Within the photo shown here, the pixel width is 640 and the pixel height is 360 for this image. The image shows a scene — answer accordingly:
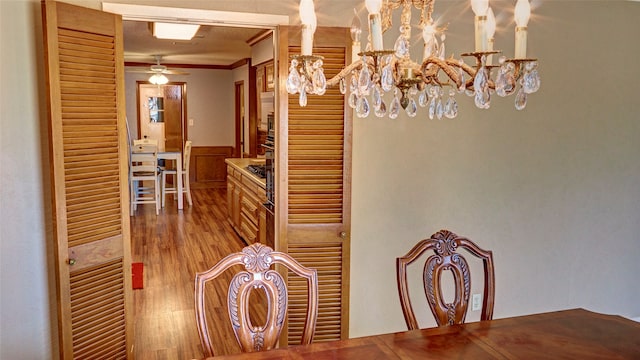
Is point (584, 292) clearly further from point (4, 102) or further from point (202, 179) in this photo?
point (202, 179)

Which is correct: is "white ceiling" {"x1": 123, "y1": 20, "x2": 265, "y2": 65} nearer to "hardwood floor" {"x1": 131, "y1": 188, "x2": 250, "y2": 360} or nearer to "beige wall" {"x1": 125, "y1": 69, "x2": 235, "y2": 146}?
"beige wall" {"x1": 125, "y1": 69, "x2": 235, "y2": 146}

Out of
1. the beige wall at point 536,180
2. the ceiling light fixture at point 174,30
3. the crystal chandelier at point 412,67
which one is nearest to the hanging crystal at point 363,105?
the crystal chandelier at point 412,67

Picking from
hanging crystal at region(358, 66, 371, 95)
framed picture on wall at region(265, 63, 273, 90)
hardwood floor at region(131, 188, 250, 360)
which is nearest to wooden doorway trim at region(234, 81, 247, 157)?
hardwood floor at region(131, 188, 250, 360)

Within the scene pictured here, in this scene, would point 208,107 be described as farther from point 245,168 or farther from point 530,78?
point 530,78

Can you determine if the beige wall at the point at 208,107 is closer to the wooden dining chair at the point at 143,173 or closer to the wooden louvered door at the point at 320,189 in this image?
the wooden dining chair at the point at 143,173

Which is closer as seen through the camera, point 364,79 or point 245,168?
point 364,79

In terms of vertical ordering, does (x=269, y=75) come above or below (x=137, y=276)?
above

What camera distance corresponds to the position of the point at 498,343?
1.94 metres

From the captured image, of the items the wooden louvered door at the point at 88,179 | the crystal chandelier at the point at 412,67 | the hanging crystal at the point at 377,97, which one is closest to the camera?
the crystal chandelier at the point at 412,67

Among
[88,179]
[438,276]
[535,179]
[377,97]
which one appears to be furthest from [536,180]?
[88,179]

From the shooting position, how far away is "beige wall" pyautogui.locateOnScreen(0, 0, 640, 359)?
11.2 feet

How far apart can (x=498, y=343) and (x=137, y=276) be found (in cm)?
398

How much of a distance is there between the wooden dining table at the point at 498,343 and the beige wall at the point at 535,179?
1369mm

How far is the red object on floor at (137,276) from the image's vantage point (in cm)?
483
